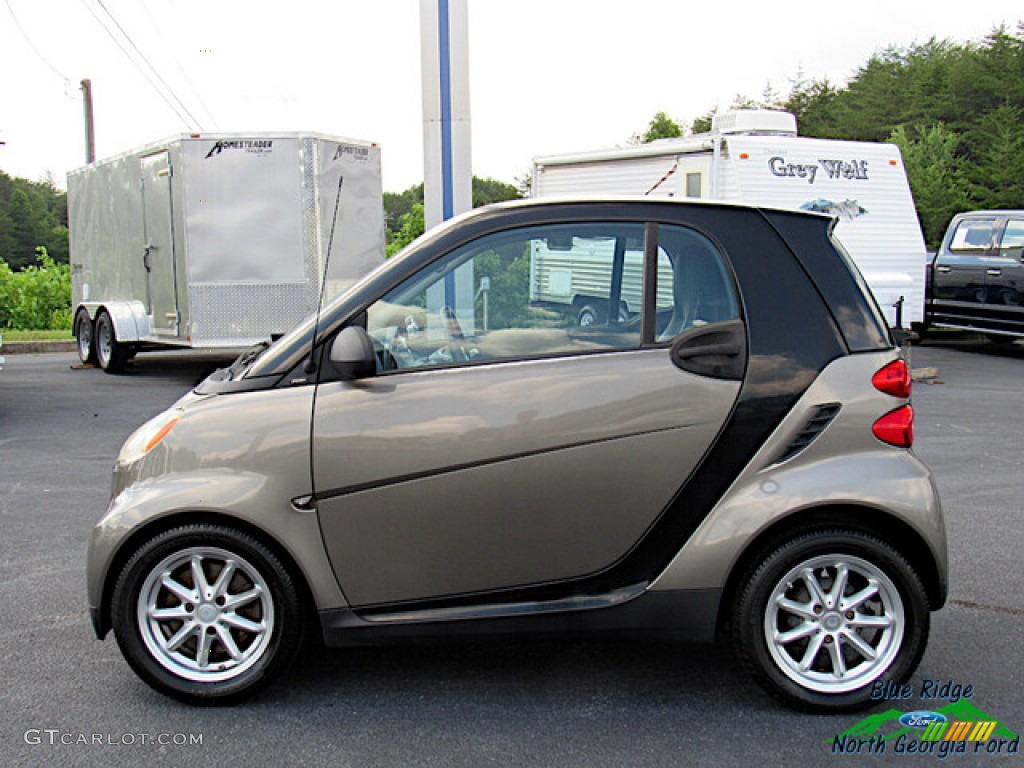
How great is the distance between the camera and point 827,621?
371 centimetres

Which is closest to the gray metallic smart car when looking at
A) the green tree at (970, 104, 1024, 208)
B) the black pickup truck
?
the black pickup truck

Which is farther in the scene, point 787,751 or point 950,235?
point 950,235

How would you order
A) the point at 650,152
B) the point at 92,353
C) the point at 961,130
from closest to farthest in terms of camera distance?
the point at 650,152
the point at 92,353
the point at 961,130

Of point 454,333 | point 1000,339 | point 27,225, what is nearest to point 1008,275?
point 1000,339

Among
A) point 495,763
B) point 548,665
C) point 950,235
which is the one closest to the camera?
point 495,763

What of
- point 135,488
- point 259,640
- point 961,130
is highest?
point 961,130

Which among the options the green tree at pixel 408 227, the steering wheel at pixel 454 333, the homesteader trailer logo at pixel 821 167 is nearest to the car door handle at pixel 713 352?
the steering wheel at pixel 454 333

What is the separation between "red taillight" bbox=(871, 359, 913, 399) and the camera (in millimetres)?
3752

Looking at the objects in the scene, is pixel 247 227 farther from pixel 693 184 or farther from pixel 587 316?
pixel 587 316

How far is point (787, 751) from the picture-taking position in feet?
11.3

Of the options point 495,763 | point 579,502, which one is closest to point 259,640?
point 495,763

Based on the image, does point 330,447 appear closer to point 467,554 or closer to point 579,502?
point 467,554

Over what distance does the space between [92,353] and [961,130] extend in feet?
156

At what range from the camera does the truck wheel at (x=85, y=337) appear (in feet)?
51.1
